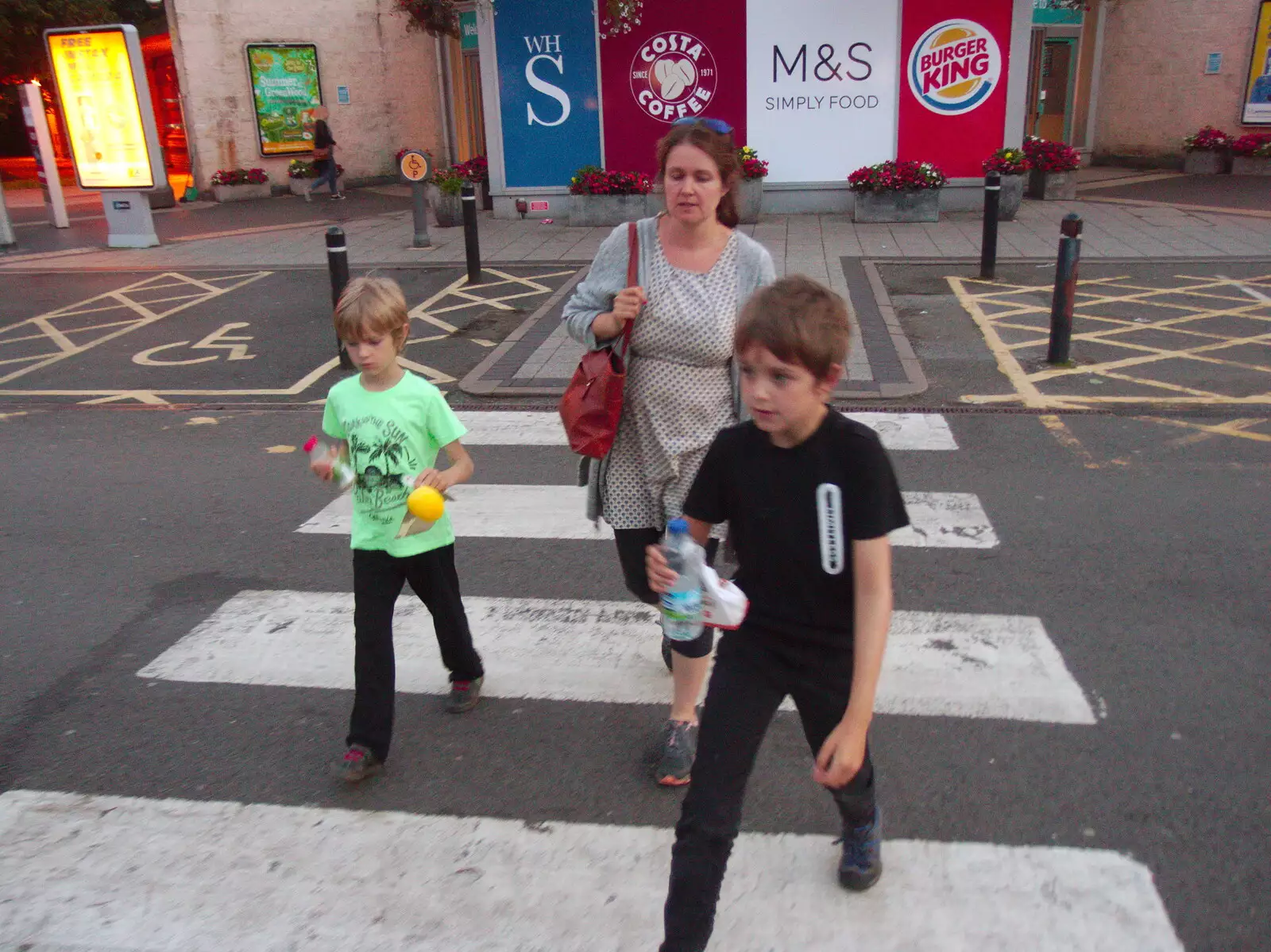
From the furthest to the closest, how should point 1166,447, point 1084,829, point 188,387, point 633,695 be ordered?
point 188,387, point 1166,447, point 633,695, point 1084,829

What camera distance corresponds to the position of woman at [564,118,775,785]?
344cm

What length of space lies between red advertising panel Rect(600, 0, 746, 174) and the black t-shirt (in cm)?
1484

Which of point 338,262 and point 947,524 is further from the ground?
point 338,262

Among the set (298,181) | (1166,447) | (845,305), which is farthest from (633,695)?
(298,181)

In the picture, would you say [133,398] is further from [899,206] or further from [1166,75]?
[1166,75]

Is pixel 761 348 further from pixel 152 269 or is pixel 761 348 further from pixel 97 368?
pixel 152 269

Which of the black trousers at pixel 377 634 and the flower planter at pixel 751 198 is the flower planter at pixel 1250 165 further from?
the black trousers at pixel 377 634

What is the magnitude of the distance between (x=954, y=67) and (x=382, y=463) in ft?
50.0

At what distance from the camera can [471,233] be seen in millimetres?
12711

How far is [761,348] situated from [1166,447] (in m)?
5.34

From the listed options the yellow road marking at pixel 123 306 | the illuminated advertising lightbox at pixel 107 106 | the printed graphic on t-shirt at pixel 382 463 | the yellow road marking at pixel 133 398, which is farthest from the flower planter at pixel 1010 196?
the printed graphic on t-shirt at pixel 382 463

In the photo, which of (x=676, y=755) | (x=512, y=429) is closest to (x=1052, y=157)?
(x=512, y=429)

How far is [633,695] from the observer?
4.34m

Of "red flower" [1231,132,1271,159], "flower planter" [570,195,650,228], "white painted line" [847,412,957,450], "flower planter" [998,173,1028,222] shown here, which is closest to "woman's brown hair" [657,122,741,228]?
"white painted line" [847,412,957,450]
